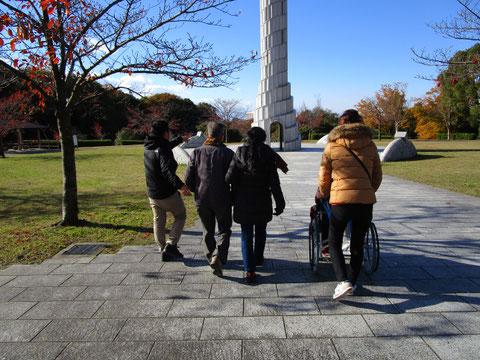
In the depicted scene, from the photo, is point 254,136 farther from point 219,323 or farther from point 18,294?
point 18,294

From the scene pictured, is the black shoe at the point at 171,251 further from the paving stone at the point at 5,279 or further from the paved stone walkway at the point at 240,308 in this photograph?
the paving stone at the point at 5,279

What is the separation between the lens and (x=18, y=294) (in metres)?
3.51

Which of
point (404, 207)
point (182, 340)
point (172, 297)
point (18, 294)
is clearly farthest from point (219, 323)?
point (404, 207)

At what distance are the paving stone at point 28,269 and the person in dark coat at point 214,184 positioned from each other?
2126 mm

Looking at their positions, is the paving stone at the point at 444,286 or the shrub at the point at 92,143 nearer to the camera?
the paving stone at the point at 444,286

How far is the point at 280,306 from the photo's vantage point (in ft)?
10.3

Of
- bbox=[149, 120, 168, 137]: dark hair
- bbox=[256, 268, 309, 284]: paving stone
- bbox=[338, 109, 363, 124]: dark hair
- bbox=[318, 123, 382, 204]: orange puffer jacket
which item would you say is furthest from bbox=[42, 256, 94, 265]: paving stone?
bbox=[338, 109, 363, 124]: dark hair

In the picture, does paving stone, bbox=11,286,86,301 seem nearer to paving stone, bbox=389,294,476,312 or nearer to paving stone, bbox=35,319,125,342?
paving stone, bbox=35,319,125,342

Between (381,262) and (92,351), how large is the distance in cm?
336

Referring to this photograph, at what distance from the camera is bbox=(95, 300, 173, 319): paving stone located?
120 inches

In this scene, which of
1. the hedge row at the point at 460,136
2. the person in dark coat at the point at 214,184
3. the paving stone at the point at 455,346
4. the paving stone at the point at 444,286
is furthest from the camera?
the hedge row at the point at 460,136

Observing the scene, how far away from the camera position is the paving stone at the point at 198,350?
8.00 ft

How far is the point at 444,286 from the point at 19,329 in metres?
4.08

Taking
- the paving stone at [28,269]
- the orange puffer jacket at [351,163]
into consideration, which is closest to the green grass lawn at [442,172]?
the orange puffer jacket at [351,163]
